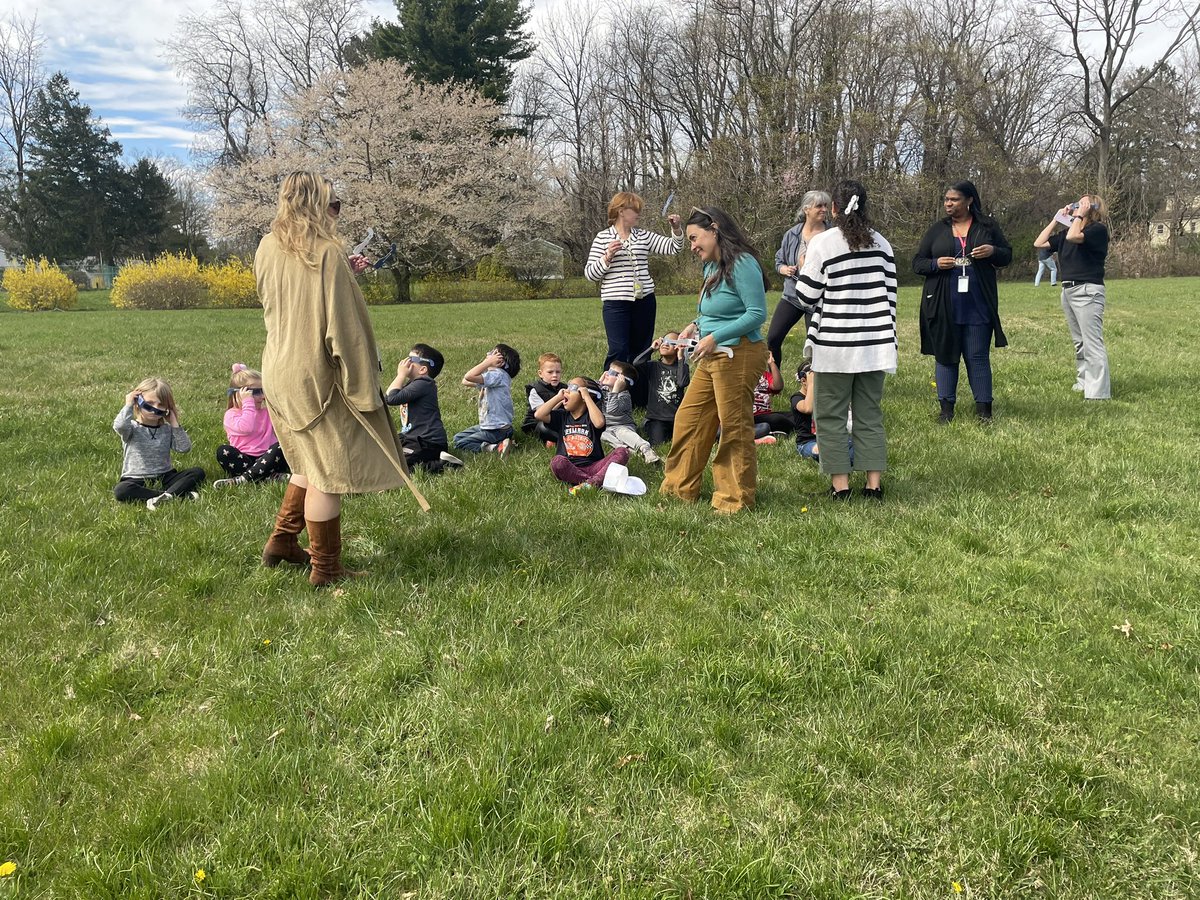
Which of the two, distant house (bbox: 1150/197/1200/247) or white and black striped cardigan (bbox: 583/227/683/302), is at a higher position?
distant house (bbox: 1150/197/1200/247)

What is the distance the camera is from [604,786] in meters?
2.53

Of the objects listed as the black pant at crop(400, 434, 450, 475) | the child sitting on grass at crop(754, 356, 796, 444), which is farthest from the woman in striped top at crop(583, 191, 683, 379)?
the black pant at crop(400, 434, 450, 475)

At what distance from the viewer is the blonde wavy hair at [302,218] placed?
3.62 metres

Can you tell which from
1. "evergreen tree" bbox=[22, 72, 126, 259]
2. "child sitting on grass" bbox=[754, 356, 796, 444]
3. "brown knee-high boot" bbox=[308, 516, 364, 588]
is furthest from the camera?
"evergreen tree" bbox=[22, 72, 126, 259]

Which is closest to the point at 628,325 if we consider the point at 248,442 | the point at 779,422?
the point at 779,422

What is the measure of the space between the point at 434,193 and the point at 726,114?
591 inches

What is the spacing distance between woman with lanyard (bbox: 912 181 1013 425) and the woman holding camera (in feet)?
4.13

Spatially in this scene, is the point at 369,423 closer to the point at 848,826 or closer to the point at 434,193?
the point at 848,826

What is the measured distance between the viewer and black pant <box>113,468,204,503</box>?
534cm

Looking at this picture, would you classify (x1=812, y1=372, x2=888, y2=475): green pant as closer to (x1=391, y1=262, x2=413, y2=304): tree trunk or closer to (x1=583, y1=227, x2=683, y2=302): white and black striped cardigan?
(x1=583, y1=227, x2=683, y2=302): white and black striped cardigan

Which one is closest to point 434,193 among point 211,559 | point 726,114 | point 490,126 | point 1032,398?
→ point 490,126

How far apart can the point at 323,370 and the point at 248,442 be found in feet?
9.28

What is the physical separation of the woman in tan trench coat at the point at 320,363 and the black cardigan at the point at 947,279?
5324mm

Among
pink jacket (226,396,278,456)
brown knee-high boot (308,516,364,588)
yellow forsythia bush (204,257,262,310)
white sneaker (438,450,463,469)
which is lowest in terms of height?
brown knee-high boot (308,516,364,588)
